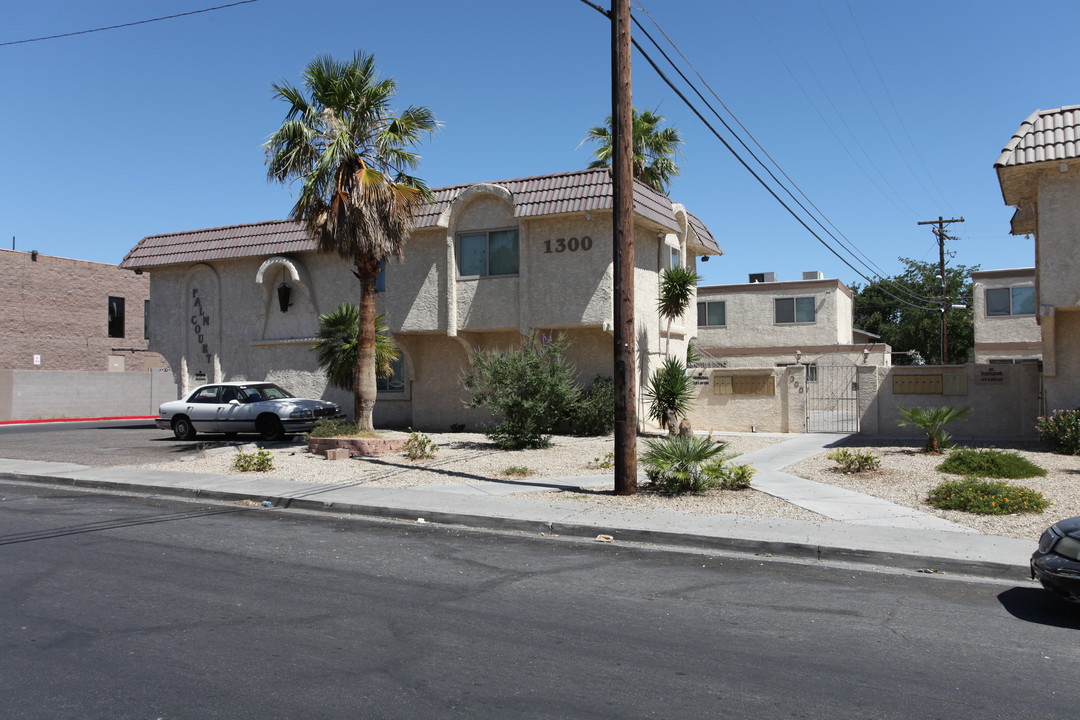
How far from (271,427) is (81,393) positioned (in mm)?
21585

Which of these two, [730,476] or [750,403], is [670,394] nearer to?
[750,403]

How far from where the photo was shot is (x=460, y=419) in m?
24.4

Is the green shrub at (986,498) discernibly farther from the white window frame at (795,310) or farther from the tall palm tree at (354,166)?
the white window frame at (795,310)

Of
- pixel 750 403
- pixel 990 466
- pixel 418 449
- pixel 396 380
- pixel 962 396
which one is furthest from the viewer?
pixel 396 380

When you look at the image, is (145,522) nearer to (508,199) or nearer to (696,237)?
(508,199)

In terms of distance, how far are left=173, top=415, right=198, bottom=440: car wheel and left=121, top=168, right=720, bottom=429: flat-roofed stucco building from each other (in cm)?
424

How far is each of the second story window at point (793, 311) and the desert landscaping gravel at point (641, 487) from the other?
15.2m

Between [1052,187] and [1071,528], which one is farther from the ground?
[1052,187]

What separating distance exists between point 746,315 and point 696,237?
10.8 m

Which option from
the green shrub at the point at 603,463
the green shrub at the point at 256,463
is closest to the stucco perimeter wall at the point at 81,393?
the green shrub at the point at 256,463

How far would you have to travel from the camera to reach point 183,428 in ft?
76.2

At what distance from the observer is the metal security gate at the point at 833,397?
23.5m

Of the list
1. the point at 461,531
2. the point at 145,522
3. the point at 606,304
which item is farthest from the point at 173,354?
the point at 461,531

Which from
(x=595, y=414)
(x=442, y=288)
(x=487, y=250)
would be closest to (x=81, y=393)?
(x=442, y=288)
